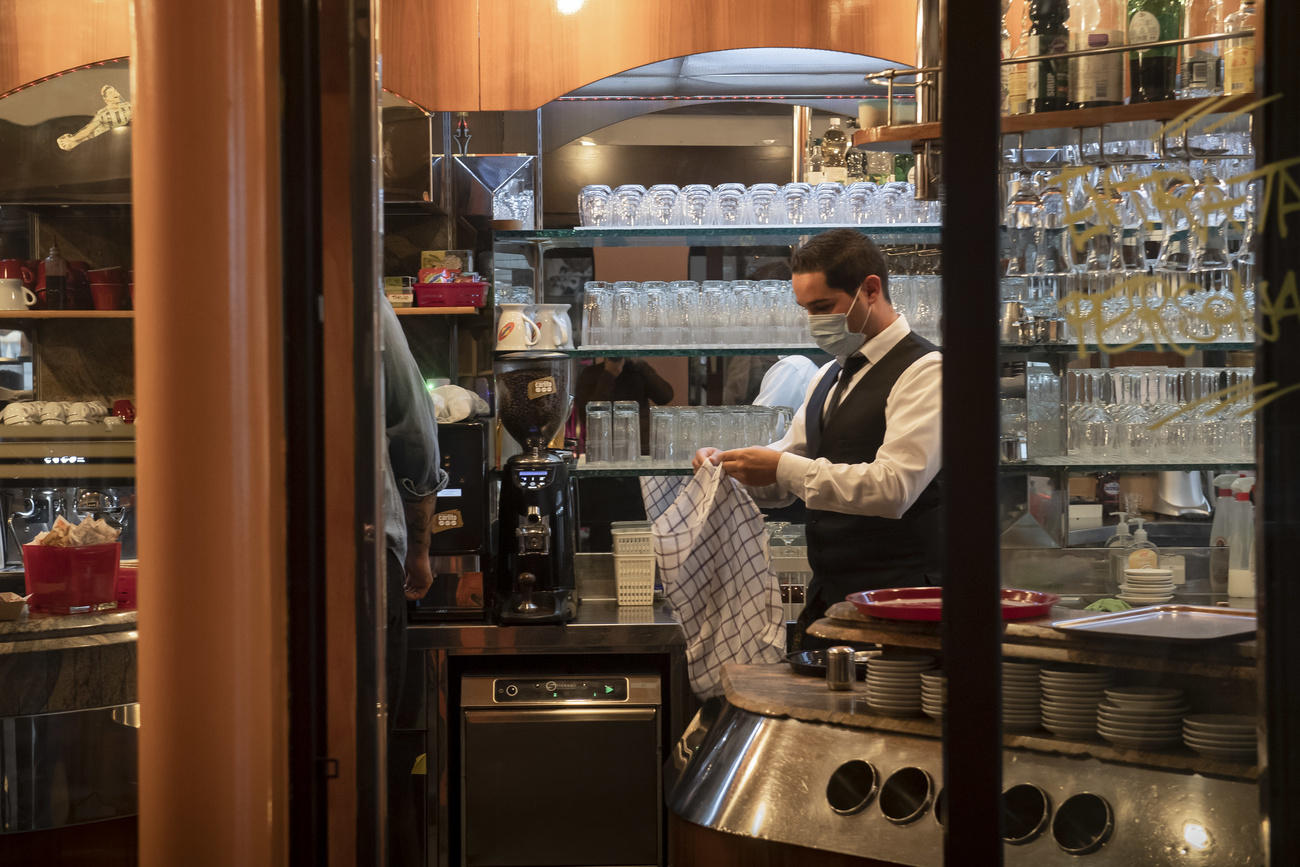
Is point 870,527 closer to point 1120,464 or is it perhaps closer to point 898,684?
point 898,684

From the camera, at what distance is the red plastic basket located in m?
Result: 3.66

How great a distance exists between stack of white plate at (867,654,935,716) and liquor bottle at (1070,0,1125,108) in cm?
85

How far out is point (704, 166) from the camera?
4.00m

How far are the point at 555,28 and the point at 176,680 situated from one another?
262 centimetres

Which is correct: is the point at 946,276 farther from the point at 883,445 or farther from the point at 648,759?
the point at 648,759

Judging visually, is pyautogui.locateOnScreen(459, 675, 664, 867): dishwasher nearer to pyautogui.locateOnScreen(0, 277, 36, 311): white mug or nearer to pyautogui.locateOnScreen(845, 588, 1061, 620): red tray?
pyautogui.locateOnScreen(845, 588, 1061, 620): red tray

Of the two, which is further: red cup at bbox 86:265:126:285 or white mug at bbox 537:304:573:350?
white mug at bbox 537:304:573:350

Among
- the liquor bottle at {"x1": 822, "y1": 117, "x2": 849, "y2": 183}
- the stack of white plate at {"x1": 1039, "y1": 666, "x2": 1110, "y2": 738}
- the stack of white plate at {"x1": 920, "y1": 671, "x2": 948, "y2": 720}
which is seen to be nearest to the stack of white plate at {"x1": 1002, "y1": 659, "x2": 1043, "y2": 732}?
the stack of white plate at {"x1": 1039, "y1": 666, "x2": 1110, "y2": 738}

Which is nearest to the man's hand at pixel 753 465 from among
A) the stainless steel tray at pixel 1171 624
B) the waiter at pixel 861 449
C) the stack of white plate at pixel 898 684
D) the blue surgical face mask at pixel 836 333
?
the waiter at pixel 861 449

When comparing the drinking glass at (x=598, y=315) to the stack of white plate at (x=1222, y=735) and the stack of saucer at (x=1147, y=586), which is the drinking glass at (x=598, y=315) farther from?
the stack of white plate at (x=1222, y=735)

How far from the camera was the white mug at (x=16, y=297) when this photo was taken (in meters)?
3.06

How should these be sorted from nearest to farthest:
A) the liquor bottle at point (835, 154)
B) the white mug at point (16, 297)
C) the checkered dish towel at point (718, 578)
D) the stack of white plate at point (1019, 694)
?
the stack of white plate at point (1019, 694), the white mug at point (16, 297), the checkered dish towel at point (718, 578), the liquor bottle at point (835, 154)

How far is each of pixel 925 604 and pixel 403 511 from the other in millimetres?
1589

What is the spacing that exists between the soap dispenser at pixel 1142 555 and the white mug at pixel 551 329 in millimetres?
2191
